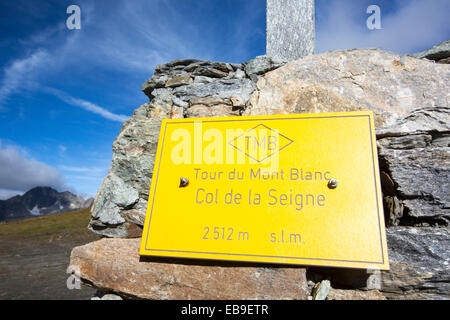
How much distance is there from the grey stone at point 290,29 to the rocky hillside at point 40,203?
12670 centimetres

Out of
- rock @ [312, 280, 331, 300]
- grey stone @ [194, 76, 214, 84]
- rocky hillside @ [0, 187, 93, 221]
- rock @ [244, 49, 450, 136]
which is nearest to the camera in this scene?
rock @ [312, 280, 331, 300]

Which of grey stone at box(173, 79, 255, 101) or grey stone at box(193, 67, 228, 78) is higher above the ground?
grey stone at box(193, 67, 228, 78)

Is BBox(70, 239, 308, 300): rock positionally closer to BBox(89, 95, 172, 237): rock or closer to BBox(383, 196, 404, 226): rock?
BBox(89, 95, 172, 237): rock

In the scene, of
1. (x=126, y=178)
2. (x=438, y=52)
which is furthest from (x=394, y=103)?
(x=126, y=178)

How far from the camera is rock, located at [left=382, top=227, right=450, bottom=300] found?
2.01m

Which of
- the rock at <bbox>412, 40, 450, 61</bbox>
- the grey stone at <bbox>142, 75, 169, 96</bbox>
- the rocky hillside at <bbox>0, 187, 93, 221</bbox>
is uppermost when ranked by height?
the grey stone at <bbox>142, 75, 169, 96</bbox>

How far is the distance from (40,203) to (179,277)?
534ft

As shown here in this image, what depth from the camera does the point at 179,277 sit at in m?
2.21

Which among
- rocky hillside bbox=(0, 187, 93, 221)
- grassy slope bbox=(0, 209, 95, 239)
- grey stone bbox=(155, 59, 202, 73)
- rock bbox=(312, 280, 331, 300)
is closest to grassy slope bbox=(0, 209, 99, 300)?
grassy slope bbox=(0, 209, 95, 239)

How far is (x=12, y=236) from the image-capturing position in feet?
42.0

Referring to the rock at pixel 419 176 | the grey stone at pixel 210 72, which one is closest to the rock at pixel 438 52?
the rock at pixel 419 176

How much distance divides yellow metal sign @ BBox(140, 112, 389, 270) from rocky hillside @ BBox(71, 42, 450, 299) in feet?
0.79

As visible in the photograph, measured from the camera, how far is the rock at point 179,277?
2.02 metres
